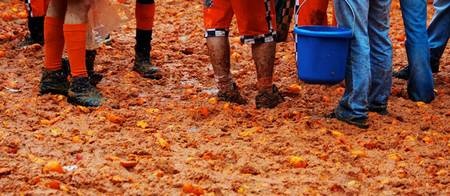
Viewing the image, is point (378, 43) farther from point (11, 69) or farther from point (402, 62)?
point (11, 69)

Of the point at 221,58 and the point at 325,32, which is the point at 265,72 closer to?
the point at 221,58

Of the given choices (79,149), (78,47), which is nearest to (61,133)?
(79,149)

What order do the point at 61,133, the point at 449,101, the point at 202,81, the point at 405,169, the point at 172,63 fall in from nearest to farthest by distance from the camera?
the point at 405,169
the point at 61,133
the point at 449,101
the point at 202,81
the point at 172,63

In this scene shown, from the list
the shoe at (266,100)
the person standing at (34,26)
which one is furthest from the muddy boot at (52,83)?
the person standing at (34,26)

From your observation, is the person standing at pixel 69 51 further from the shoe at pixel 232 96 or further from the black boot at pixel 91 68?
the shoe at pixel 232 96

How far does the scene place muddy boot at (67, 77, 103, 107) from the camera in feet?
17.0

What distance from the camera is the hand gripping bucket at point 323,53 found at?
5018mm

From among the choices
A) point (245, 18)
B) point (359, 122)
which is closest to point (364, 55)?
point (359, 122)

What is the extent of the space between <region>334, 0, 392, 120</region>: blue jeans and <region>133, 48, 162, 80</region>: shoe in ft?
5.30

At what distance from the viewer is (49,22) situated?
17.4ft

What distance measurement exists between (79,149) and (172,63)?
8.17ft

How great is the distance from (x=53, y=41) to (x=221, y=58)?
3.72 feet

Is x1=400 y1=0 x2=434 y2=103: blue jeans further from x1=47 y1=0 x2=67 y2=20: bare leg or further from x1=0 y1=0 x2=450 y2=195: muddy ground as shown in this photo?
x1=47 y1=0 x2=67 y2=20: bare leg

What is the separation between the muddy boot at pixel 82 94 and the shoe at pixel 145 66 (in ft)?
3.03
